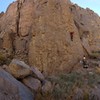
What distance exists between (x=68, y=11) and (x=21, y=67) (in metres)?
10.7

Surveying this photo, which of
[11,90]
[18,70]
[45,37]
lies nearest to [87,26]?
[45,37]

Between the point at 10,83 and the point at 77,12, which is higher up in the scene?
the point at 77,12

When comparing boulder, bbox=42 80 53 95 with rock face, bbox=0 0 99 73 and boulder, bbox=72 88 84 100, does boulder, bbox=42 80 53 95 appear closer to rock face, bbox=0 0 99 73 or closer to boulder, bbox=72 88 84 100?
boulder, bbox=72 88 84 100

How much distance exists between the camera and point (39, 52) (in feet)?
62.0

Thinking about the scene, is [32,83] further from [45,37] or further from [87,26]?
[87,26]

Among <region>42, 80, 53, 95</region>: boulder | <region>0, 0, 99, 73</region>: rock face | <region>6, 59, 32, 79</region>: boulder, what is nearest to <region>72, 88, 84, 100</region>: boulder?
<region>42, 80, 53, 95</region>: boulder

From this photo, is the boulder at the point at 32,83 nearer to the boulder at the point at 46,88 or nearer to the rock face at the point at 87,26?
the boulder at the point at 46,88

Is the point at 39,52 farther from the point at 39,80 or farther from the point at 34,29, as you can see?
the point at 39,80

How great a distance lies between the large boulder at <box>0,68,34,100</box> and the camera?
877 cm

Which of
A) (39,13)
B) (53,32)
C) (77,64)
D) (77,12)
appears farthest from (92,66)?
(77,12)

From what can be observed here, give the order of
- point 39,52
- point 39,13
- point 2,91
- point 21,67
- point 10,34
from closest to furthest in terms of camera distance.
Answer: point 2,91
point 21,67
point 39,52
point 39,13
point 10,34

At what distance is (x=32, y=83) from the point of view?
1083 centimetres

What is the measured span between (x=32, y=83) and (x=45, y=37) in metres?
8.54

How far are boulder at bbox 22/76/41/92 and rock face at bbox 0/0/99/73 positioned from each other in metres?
7.35
